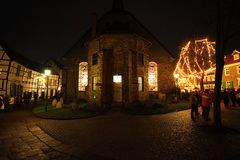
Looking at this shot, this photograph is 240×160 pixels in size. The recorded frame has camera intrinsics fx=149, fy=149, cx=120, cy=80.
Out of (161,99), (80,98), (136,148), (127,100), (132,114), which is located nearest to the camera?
(136,148)

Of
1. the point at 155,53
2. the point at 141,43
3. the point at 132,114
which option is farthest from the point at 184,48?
the point at 132,114

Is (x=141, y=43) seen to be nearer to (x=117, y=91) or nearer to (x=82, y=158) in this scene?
(x=117, y=91)

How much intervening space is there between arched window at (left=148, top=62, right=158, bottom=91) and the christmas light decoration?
3.38m

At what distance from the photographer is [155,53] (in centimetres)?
2631

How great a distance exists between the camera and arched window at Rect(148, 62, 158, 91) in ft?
83.7

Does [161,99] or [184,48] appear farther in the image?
[184,48]

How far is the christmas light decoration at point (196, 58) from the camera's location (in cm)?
2377

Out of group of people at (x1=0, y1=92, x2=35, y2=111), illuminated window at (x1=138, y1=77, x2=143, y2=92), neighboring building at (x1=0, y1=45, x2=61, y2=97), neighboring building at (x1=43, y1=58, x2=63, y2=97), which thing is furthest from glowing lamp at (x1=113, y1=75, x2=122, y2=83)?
neighboring building at (x1=43, y1=58, x2=63, y2=97)

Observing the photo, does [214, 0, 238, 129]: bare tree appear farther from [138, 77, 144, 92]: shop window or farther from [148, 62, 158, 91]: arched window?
[148, 62, 158, 91]: arched window

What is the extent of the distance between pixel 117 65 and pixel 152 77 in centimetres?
995

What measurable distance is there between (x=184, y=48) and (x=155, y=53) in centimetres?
525

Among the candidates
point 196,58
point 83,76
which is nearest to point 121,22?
point 83,76

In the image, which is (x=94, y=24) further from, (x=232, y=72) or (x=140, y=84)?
(x=232, y=72)

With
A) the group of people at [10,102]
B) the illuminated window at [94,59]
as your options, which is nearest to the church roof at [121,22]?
the illuminated window at [94,59]
